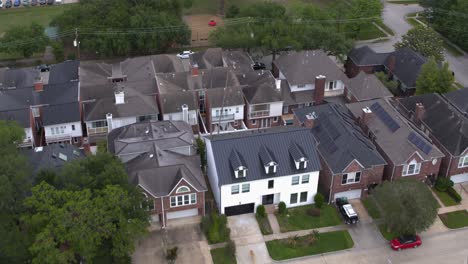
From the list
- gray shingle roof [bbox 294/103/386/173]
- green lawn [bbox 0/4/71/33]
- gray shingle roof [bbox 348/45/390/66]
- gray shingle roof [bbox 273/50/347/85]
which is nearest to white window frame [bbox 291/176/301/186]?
gray shingle roof [bbox 294/103/386/173]

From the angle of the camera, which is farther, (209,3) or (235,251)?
(209,3)

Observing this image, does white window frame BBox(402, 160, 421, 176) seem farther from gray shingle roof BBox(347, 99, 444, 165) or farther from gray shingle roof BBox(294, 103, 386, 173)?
gray shingle roof BBox(294, 103, 386, 173)

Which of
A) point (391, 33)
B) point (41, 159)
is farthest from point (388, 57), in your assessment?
point (41, 159)

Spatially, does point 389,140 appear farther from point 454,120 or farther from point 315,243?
point 315,243

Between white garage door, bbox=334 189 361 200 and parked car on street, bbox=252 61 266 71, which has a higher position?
parked car on street, bbox=252 61 266 71

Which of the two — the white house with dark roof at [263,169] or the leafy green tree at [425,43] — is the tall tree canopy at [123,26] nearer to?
the leafy green tree at [425,43]

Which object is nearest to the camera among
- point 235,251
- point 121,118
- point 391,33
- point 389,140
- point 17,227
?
point 17,227
